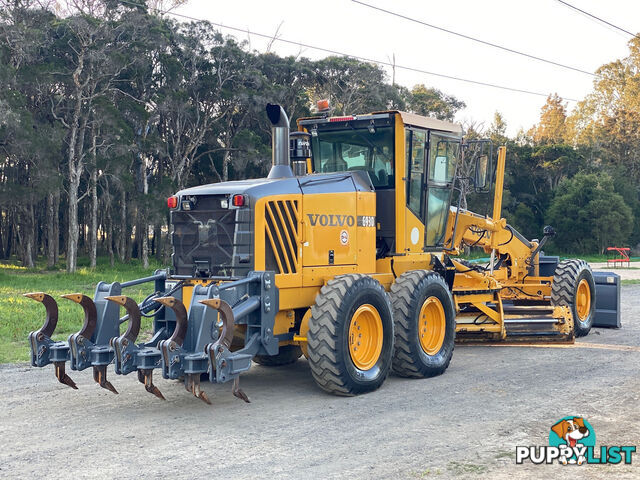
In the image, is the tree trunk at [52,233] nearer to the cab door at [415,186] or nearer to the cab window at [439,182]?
the cab window at [439,182]

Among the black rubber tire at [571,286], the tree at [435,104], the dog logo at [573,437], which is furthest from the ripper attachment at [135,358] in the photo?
the tree at [435,104]

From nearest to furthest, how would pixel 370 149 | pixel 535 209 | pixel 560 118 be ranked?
pixel 370 149 → pixel 535 209 → pixel 560 118

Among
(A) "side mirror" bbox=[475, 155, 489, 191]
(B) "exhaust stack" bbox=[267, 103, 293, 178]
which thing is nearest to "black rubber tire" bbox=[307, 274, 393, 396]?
(B) "exhaust stack" bbox=[267, 103, 293, 178]

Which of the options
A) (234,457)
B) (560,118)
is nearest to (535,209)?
(560,118)

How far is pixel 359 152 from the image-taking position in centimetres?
956

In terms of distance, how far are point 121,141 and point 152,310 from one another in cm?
2744

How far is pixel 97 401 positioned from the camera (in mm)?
7648

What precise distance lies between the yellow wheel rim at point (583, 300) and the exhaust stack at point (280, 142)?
22.4 ft

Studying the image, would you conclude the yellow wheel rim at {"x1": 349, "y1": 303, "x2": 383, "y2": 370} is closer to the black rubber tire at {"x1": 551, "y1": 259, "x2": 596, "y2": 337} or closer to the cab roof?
the cab roof

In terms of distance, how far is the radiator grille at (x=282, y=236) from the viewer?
788 cm

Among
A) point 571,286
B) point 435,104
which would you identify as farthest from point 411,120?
point 435,104

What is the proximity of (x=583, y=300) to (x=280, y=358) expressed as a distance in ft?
20.6

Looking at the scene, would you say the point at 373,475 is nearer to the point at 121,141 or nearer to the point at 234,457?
the point at 234,457

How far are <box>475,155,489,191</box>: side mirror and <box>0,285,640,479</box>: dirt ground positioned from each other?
2.55 m
